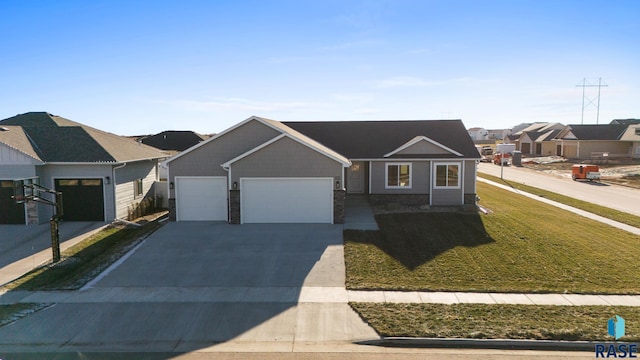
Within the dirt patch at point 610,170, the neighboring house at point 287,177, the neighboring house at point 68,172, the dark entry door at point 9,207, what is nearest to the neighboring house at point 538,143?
the dirt patch at point 610,170

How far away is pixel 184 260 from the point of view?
14.9m

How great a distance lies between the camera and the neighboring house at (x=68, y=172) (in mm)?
19641

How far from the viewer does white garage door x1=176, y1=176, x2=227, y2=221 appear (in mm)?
20750

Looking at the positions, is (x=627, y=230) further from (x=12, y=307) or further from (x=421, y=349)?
(x=12, y=307)

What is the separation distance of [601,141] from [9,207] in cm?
6227

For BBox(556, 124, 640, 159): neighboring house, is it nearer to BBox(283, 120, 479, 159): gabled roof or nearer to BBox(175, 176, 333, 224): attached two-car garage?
BBox(283, 120, 479, 159): gabled roof

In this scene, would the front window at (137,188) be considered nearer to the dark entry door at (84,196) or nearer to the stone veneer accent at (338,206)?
the dark entry door at (84,196)

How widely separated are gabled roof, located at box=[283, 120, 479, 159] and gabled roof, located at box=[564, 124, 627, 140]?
4031 cm

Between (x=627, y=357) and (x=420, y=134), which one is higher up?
(x=420, y=134)

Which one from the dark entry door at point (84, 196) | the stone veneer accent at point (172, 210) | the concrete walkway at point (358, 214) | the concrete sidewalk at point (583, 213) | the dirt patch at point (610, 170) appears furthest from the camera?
the dirt patch at point (610, 170)

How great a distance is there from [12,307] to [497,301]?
40.0 feet

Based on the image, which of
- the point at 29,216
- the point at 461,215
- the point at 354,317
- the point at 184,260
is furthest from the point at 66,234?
the point at 461,215

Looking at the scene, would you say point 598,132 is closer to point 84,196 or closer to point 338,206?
point 338,206

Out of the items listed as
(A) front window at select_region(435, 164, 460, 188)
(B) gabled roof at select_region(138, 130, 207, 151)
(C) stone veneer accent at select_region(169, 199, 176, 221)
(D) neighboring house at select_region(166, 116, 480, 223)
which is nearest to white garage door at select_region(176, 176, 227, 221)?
(D) neighboring house at select_region(166, 116, 480, 223)
